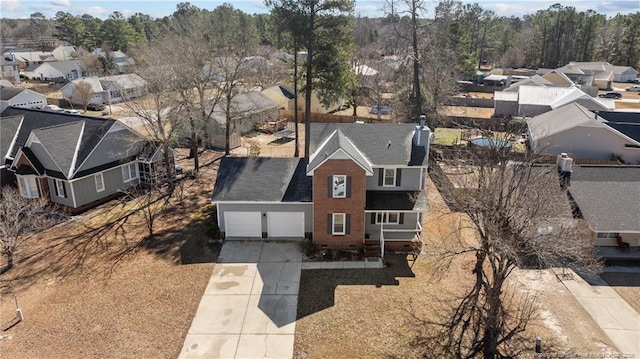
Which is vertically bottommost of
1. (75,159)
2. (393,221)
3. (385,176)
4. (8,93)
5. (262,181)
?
(393,221)

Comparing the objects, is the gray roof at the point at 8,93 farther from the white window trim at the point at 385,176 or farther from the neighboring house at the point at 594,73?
the neighboring house at the point at 594,73

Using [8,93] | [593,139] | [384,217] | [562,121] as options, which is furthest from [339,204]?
[8,93]

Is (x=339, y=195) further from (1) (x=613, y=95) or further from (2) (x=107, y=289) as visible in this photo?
(1) (x=613, y=95)

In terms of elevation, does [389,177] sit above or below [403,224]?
above

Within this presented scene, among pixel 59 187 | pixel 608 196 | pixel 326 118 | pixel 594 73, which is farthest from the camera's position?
pixel 594 73

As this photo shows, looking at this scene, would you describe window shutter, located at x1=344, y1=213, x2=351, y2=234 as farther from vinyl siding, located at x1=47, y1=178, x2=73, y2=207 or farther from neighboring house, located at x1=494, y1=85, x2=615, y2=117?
neighboring house, located at x1=494, y1=85, x2=615, y2=117

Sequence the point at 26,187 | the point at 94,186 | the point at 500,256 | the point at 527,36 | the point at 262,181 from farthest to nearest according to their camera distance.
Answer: the point at 527,36
the point at 94,186
the point at 26,187
the point at 262,181
the point at 500,256

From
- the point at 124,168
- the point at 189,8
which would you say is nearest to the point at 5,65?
the point at 189,8
